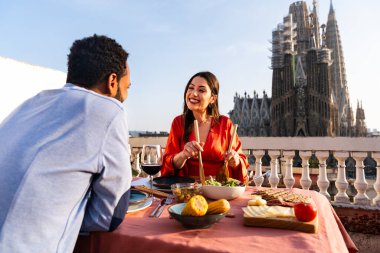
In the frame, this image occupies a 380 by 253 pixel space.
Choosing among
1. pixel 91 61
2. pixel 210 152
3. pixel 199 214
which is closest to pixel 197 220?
pixel 199 214

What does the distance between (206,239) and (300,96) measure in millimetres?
61761

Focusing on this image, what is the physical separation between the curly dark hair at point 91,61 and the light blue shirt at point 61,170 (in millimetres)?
163

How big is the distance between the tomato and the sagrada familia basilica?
195 ft

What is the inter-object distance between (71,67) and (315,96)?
61.9 metres

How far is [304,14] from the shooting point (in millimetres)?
70562

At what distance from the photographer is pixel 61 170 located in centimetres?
109

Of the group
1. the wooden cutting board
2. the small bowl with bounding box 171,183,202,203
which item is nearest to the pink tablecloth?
the wooden cutting board

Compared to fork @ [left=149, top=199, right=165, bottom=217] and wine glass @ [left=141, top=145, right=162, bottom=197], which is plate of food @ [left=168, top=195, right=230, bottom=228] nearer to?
fork @ [left=149, top=199, right=165, bottom=217]

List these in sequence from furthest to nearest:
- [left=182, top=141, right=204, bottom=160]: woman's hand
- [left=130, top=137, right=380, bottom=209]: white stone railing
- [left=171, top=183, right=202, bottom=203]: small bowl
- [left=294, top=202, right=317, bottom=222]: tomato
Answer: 1. [left=130, top=137, right=380, bottom=209]: white stone railing
2. [left=182, top=141, right=204, bottom=160]: woman's hand
3. [left=171, top=183, right=202, bottom=203]: small bowl
4. [left=294, top=202, right=317, bottom=222]: tomato

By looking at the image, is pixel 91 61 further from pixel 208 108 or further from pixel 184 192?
pixel 208 108

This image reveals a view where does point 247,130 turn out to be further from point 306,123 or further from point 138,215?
point 138,215

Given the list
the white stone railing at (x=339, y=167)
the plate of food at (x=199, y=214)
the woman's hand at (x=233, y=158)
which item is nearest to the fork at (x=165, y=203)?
the plate of food at (x=199, y=214)

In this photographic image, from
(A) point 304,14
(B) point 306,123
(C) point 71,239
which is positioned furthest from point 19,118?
(A) point 304,14

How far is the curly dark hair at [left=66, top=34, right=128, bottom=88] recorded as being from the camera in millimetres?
1428
